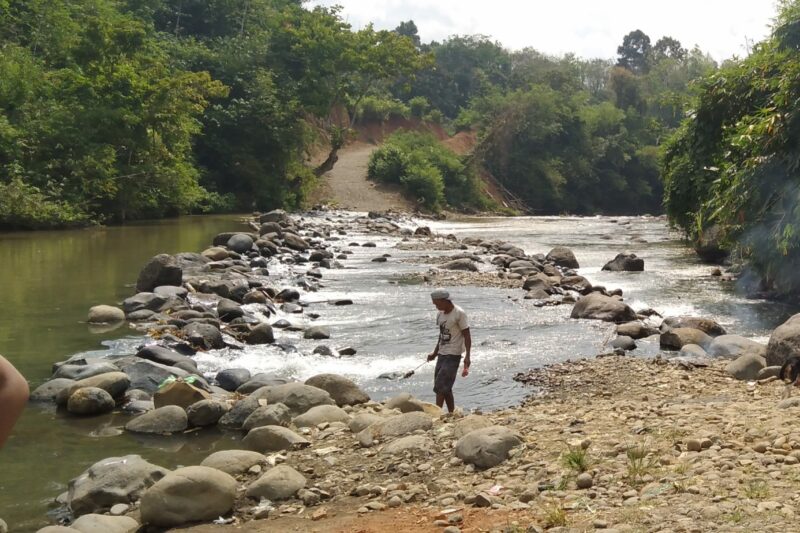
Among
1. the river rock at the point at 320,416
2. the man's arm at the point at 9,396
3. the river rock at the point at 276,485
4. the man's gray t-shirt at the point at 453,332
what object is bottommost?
the river rock at the point at 320,416

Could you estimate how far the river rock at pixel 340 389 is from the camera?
359 inches

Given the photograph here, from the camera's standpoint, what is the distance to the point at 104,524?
5570 mm

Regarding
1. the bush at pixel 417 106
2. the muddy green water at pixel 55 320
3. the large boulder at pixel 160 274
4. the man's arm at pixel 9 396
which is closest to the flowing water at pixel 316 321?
the muddy green water at pixel 55 320

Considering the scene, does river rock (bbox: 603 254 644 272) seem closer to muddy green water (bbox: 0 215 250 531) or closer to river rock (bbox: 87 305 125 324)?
muddy green water (bbox: 0 215 250 531)

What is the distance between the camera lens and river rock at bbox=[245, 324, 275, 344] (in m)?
12.1

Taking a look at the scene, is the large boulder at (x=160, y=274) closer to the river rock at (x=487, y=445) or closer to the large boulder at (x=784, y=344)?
the large boulder at (x=784, y=344)

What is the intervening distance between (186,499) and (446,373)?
3604mm

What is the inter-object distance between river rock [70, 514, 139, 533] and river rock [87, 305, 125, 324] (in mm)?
7498

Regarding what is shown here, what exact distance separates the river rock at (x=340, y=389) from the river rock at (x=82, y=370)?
7.23 ft

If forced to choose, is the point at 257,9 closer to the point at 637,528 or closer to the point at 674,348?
the point at 674,348

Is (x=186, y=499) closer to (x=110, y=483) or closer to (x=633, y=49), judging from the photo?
(x=110, y=483)

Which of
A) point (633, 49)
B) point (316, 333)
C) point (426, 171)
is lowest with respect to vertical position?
point (316, 333)

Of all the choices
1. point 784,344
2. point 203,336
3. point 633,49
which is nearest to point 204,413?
point 203,336

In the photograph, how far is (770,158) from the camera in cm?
1416
